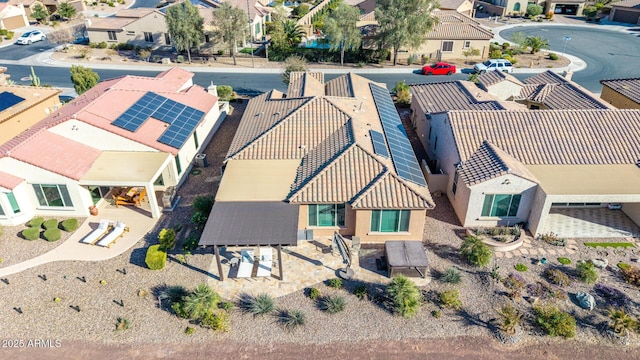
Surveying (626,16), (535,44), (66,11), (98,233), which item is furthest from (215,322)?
(626,16)

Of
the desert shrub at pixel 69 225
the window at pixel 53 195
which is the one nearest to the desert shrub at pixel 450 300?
the desert shrub at pixel 69 225

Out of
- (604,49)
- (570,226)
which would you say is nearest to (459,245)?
(570,226)

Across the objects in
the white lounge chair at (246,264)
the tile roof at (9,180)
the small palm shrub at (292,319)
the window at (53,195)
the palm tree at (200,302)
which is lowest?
the small palm shrub at (292,319)

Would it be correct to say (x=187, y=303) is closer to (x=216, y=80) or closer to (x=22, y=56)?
(x=216, y=80)

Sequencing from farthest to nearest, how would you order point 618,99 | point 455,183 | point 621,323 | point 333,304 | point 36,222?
point 618,99 < point 455,183 < point 36,222 < point 333,304 < point 621,323

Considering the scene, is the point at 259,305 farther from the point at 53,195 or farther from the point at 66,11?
the point at 66,11

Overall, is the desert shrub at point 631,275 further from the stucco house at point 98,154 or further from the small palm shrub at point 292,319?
the stucco house at point 98,154
